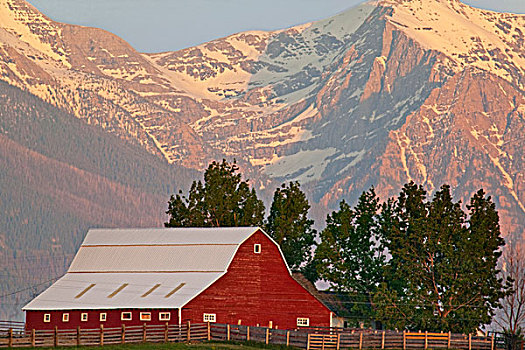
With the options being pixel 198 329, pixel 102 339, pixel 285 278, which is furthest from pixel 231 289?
pixel 102 339

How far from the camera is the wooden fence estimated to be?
8850 cm

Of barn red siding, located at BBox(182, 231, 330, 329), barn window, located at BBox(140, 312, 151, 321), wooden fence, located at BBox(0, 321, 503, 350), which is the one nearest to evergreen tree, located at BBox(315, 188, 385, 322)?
barn red siding, located at BBox(182, 231, 330, 329)

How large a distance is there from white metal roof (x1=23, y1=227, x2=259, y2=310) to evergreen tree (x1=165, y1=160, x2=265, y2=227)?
2523cm

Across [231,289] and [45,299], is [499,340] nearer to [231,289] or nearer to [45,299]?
[231,289]

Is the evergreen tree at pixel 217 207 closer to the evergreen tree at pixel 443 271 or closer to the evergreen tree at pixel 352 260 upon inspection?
the evergreen tree at pixel 352 260

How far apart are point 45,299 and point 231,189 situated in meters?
43.3

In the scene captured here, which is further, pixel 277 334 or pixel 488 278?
pixel 488 278

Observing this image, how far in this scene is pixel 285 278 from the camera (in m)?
115

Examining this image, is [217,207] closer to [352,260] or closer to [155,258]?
[352,260]

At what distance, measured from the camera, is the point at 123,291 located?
364ft

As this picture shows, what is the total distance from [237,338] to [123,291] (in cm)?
1885

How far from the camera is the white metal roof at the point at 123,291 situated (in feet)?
352

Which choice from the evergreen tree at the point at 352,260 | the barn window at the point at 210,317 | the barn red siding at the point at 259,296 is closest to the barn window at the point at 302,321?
the barn red siding at the point at 259,296

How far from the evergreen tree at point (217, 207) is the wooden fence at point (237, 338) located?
4445 centimetres
